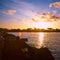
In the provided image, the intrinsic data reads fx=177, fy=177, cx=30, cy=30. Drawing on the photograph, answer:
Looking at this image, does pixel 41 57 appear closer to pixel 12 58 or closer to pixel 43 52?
pixel 43 52

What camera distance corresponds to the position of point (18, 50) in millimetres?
29312

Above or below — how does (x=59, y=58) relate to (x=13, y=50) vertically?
below

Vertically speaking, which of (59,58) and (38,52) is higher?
(38,52)

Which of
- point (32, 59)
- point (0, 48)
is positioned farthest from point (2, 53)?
point (32, 59)

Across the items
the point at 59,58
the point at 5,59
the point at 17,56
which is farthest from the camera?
the point at 59,58

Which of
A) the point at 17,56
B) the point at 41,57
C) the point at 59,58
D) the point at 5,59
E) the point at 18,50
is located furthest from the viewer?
the point at 59,58

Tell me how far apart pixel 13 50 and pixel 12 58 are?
8.26ft

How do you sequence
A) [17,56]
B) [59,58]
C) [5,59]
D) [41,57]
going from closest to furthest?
[5,59], [17,56], [41,57], [59,58]

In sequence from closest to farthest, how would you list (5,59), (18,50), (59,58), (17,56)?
(5,59), (17,56), (18,50), (59,58)

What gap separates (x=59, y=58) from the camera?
47750mm

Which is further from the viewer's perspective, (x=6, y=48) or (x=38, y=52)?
(x=38, y=52)

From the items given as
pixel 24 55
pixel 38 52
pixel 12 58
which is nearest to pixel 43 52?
pixel 38 52

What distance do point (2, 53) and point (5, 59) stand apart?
Result: 130cm

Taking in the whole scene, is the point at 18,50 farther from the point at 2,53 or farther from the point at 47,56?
the point at 47,56
